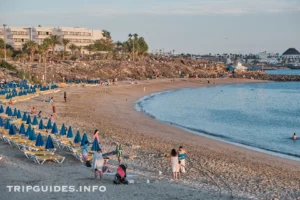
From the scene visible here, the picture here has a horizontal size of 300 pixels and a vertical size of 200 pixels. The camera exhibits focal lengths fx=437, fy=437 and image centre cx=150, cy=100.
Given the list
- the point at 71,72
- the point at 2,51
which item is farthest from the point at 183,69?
the point at 2,51

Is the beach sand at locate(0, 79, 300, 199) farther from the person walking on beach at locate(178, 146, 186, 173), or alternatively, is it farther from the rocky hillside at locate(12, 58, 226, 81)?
the rocky hillside at locate(12, 58, 226, 81)

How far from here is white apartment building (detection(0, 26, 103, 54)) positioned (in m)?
102

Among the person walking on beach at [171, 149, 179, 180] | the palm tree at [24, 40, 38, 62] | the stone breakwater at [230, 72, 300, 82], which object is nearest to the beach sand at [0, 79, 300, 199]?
the person walking on beach at [171, 149, 179, 180]

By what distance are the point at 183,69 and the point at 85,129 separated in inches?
3385

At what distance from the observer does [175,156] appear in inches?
581

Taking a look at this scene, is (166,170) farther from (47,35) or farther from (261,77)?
(261,77)

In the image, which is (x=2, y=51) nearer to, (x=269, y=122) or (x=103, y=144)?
(x=269, y=122)

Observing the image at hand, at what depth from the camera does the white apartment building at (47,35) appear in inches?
4008

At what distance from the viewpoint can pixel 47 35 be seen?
10719 cm

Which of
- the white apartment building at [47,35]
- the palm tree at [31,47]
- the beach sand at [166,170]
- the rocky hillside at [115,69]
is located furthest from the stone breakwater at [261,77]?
the beach sand at [166,170]

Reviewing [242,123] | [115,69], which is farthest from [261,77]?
[242,123]

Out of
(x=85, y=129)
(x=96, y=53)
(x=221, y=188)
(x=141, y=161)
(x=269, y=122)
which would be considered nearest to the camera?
(x=221, y=188)

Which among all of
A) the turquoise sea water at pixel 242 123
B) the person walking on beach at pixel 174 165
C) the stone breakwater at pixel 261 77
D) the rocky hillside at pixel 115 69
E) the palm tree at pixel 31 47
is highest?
the palm tree at pixel 31 47

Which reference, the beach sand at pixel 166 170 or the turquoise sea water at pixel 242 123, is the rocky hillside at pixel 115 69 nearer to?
the turquoise sea water at pixel 242 123
